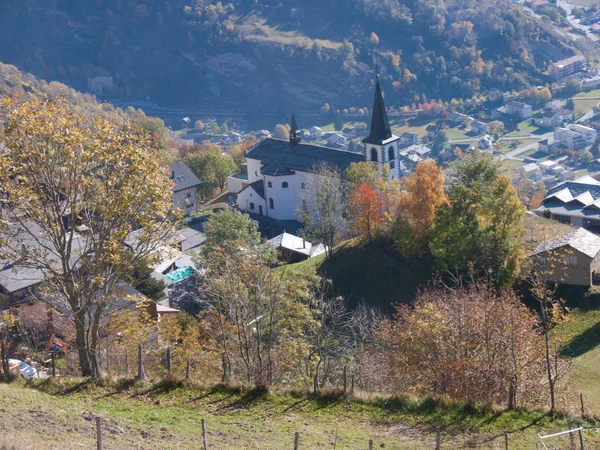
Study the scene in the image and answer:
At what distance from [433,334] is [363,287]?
1696 cm

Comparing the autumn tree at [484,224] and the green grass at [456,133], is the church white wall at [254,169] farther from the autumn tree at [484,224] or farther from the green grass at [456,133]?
the green grass at [456,133]

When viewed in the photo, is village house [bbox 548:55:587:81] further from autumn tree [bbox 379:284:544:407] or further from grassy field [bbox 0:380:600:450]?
grassy field [bbox 0:380:600:450]

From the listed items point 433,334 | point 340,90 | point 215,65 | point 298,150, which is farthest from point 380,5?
point 433,334

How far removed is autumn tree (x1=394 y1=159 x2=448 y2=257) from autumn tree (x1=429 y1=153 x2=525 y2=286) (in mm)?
2519

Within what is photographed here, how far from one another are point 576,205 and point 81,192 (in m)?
42.4

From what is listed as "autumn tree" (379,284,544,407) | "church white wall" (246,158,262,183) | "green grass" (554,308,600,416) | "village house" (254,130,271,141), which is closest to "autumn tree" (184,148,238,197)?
"church white wall" (246,158,262,183)

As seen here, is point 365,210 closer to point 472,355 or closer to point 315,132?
point 472,355

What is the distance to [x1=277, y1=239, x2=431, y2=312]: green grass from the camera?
120 ft

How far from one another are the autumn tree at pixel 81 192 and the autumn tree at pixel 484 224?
1809cm

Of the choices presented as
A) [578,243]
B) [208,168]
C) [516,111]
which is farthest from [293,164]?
[516,111]

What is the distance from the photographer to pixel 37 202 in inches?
671

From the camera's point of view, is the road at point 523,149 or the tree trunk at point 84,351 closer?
the tree trunk at point 84,351

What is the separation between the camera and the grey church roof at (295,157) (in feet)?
181

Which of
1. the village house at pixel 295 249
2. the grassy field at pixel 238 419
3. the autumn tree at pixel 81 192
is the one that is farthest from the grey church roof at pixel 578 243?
the autumn tree at pixel 81 192
